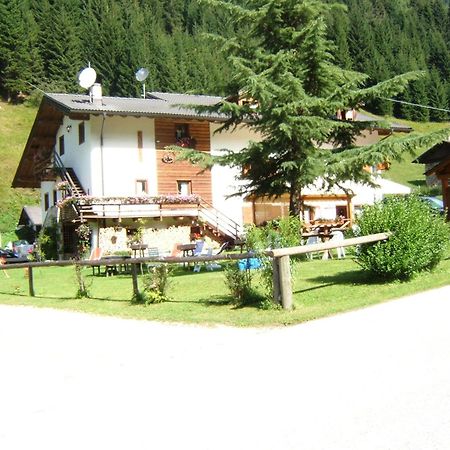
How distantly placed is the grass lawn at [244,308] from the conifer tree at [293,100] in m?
2.64

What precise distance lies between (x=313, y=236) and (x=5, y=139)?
190ft

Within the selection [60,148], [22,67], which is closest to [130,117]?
[60,148]

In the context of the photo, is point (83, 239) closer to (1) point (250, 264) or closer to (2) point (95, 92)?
(2) point (95, 92)

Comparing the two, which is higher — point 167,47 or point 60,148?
point 167,47

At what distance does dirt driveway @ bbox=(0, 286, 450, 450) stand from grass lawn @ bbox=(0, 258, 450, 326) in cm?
51

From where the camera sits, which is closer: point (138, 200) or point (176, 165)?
point (138, 200)

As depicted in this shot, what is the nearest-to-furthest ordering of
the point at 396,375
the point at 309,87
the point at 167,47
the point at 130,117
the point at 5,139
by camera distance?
1. the point at 396,375
2. the point at 309,87
3. the point at 130,117
4. the point at 5,139
5. the point at 167,47

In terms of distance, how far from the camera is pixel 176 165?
31.4m

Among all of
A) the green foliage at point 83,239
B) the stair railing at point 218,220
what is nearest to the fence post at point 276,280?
the green foliage at point 83,239

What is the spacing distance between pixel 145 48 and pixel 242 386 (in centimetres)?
7860

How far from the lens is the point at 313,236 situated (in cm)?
1750

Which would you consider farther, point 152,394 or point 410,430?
point 152,394

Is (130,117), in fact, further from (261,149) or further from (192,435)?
(192,435)

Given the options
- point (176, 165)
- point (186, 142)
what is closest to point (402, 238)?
point (176, 165)
